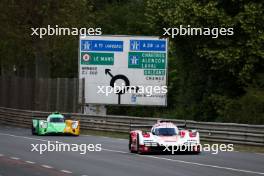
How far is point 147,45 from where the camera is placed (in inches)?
1817

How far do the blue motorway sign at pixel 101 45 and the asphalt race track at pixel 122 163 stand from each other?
Result: 1770cm

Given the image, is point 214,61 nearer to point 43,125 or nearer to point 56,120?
point 56,120

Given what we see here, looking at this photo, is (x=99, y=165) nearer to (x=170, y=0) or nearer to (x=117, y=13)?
(x=170, y=0)

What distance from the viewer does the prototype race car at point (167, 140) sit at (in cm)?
2489

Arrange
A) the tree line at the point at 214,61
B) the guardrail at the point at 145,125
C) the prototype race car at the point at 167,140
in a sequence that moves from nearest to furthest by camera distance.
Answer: the prototype race car at the point at 167,140 < the guardrail at the point at 145,125 < the tree line at the point at 214,61

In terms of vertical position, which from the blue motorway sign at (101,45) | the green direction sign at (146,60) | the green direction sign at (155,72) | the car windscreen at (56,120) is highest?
the blue motorway sign at (101,45)

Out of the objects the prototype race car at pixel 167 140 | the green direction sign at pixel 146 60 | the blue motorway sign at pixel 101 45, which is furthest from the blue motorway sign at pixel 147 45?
the prototype race car at pixel 167 140

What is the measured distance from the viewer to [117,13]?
2707 inches

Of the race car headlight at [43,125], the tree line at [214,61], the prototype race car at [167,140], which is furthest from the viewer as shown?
the tree line at [214,61]

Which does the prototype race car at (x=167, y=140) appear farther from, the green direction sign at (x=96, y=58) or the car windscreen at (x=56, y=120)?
the green direction sign at (x=96, y=58)

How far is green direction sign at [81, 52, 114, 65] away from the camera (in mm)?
45469

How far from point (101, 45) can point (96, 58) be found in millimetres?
736

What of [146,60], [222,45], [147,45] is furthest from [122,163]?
[147,45]

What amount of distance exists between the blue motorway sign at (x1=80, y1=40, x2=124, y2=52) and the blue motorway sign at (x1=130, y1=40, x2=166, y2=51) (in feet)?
2.15
